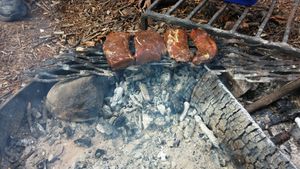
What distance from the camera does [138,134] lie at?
343 centimetres

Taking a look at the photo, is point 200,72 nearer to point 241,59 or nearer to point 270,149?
point 241,59

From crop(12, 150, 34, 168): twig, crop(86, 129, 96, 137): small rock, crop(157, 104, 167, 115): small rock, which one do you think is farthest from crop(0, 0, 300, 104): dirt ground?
crop(157, 104, 167, 115): small rock

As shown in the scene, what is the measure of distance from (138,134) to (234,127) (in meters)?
0.98

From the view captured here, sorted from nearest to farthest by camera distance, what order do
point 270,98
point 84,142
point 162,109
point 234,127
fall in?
1. point 234,127
2. point 270,98
3. point 84,142
4. point 162,109

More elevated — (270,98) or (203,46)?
(203,46)

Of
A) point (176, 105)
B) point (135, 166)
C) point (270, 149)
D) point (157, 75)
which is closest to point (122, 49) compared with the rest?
point (157, 75)

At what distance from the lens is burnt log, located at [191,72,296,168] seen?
2.76 m

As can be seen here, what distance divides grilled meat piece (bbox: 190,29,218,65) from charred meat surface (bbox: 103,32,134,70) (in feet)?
2.25

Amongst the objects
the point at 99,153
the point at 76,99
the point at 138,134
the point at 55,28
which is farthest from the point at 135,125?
the point at 55,28

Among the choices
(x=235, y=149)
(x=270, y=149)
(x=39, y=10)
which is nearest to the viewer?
(x=270, y=149)

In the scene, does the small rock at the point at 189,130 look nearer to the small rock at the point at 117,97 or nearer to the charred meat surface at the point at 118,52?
the small rock at the point at 117,97

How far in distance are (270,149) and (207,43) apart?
1278mm

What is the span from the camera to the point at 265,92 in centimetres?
343

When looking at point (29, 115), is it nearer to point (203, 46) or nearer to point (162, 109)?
point (162, 109)
